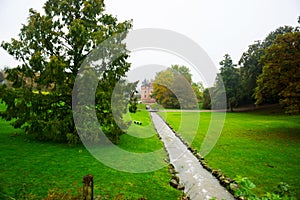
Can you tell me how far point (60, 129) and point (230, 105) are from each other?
113 feet

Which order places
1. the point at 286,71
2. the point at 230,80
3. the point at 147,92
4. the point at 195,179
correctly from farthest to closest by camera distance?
1. the point at 147,92
2. the point at 230,80
3. the point at 286,71
4. the point at 195,179

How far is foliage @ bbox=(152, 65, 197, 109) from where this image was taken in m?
45.2

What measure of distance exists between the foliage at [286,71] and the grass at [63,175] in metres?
11.0

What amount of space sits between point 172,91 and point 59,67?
39.3 m

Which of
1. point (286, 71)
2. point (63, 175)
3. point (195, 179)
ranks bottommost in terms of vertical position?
point (195, 179)

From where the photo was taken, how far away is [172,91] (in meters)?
46.9

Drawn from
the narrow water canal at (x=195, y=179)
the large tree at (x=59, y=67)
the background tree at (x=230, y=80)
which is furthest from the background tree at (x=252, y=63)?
the large tree at (x=59, y=67)

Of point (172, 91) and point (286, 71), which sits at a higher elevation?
point (172, 91)

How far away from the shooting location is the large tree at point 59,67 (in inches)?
353

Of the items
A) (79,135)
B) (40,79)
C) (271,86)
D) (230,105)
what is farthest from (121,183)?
(230,105)

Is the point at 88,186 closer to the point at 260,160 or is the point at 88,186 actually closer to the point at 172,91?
the point at 260,160

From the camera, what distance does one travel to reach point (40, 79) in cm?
952

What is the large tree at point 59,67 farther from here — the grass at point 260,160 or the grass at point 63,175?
the grass at point 260,160

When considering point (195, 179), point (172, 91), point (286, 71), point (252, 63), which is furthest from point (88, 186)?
point (172, 91)
